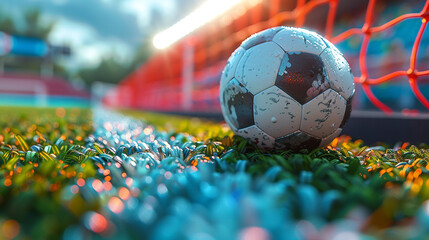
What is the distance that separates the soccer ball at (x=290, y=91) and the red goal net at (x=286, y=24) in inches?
68.4

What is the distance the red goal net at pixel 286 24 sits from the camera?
5.26 meters

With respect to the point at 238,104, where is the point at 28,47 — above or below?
above

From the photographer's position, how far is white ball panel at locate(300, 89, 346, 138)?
1267 millimetres

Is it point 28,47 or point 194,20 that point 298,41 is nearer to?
point 194,20

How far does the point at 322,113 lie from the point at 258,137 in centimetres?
27

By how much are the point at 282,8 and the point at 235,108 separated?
678 centimetres

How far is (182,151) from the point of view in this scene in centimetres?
129

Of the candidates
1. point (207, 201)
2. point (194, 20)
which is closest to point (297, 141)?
point (207, 201)

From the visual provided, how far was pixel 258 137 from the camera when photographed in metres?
1.34

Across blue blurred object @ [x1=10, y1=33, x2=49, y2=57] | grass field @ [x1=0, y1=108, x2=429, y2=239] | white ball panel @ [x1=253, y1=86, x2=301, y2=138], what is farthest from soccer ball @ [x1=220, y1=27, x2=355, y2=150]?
blue blurred object @ [x1=10, y1=33, x2=49, y2=57]

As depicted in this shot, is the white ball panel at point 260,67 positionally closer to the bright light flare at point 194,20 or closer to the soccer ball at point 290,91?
the soccer ball at point 290,91

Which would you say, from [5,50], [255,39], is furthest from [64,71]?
[255,39]

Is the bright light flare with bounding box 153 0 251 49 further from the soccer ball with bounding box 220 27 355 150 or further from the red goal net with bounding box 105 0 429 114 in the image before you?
the soccer ball with bounding box 220 27 355 150

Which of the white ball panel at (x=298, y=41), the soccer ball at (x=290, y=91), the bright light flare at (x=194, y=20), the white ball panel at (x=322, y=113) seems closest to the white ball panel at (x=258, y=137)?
the soccer ball at (x=290, y=91)
